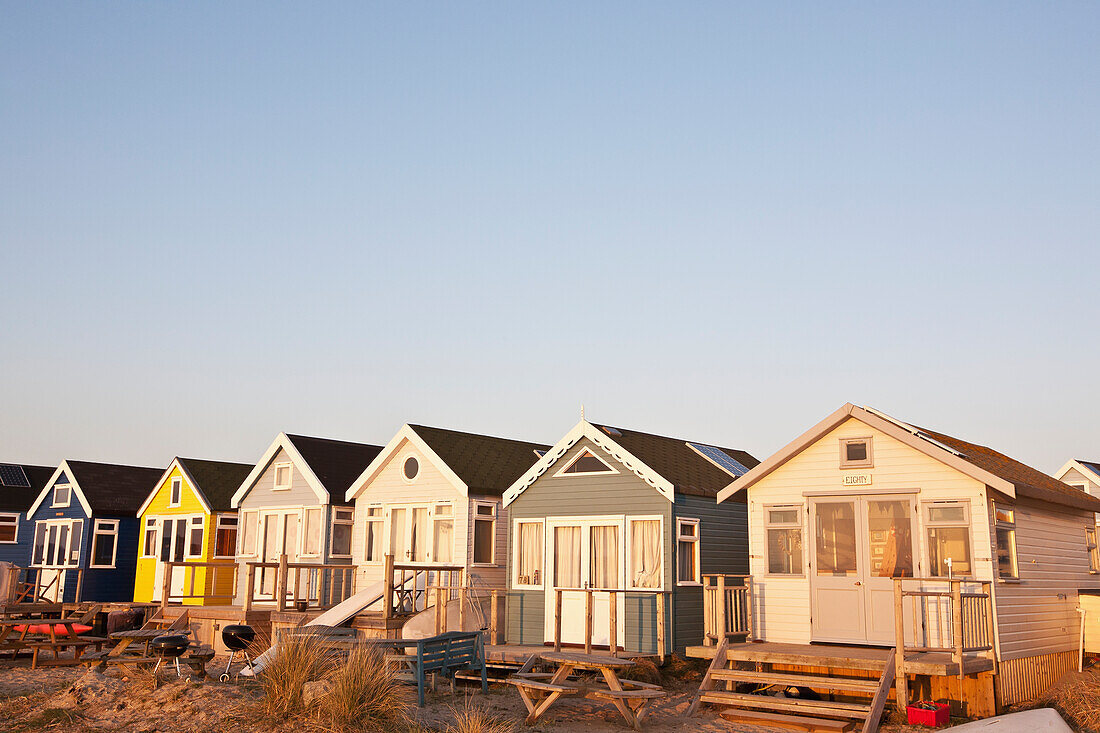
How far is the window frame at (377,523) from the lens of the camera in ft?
84.4

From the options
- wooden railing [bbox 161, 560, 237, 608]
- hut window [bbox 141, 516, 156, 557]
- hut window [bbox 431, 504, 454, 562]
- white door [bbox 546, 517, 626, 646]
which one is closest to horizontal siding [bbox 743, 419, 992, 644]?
white door [bbox 546, 517, 626, 646]

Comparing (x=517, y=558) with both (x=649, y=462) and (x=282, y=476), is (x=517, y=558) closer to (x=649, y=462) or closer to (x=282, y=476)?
(x=649, y=462)

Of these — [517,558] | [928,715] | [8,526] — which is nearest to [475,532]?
[517,558]

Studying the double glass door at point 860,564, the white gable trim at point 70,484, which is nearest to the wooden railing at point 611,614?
the double glass door at point 860,564

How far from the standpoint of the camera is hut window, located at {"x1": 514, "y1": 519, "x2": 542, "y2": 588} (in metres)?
22.4

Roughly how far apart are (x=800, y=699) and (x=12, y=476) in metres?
36.6

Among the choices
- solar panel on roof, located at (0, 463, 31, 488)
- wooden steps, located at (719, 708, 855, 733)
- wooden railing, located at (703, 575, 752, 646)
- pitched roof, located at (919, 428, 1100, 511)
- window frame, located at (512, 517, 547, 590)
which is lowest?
wooden steps, located at (719, 708, 855, 733)

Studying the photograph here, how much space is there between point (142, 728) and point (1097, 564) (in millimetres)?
18191

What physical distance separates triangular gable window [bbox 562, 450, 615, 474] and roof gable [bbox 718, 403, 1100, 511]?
12.0 feet

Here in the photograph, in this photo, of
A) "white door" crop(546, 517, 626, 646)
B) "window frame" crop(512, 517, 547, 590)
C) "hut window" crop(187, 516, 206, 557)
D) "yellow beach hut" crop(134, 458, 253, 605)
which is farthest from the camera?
"hut window" crop(187, 516, 206, 557)

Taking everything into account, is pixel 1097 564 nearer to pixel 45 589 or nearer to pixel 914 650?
pixel 914 650

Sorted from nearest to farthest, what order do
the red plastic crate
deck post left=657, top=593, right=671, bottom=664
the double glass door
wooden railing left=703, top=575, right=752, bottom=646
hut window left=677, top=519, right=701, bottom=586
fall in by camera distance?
the red plastic crate, the double glass door, wooden railing left=703, top=575, right=752, bottom=646, deck post left=657, top=593, right=671, bottom=664, hut window left=677, top=519, right=701, bottom=586

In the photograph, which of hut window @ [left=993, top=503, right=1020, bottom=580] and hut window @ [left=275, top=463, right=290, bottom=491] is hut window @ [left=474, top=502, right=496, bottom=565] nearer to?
hut window @ [left=275, top=463, right=290, bottom=491]

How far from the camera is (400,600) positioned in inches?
896
